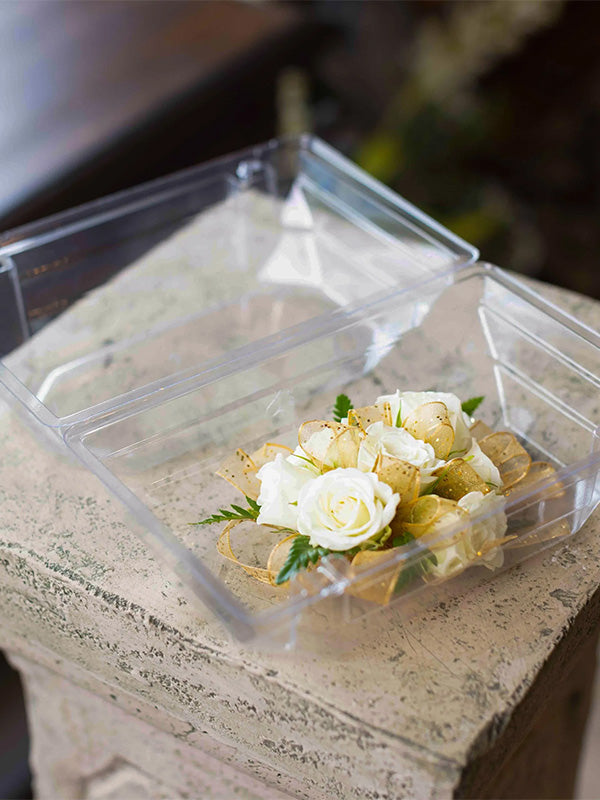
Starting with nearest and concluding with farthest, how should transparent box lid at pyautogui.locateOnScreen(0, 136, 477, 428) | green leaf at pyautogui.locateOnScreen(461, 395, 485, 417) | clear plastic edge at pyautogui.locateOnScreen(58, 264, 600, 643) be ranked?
clear plastic edge at pyautogui.locateOnScreen(58, 264, 600, 643) < green leaf at pyautogui.locateOnScreen(461, 395, 485, 417) < transparent box lid at pyautogui.locateOnScreen(0, 136, 477, 428)

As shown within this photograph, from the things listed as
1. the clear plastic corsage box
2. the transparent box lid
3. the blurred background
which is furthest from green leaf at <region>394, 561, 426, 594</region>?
the blurred background

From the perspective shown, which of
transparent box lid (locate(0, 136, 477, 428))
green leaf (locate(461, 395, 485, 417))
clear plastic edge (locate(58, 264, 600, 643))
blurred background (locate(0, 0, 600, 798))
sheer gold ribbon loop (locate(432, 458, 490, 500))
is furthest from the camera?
blurred background (locate(0, 0, 600, 798))

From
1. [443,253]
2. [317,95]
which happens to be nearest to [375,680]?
[443,253]

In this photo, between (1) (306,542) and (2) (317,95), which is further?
(2) (317,95)

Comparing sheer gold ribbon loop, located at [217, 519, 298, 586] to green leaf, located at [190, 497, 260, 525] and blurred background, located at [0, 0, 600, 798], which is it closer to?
green leaf, located at [190, 497, 260, 525]

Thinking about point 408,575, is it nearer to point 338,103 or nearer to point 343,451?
point 343,451

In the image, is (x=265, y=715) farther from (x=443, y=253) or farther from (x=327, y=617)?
(x=443, y=253)

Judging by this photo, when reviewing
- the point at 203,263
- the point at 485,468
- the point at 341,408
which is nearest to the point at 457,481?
the point at 485,468

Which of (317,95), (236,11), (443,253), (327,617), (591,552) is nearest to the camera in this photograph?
(327,617)
